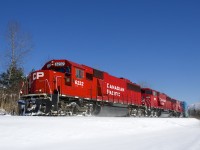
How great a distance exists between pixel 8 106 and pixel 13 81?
31.9 ft

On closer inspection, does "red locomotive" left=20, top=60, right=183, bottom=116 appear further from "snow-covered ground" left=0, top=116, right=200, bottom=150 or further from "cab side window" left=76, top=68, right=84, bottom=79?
"snow-covered ground" left=0, top=116, right=200, bottom=150

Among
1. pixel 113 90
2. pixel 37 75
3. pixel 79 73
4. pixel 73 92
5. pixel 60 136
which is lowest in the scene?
pixel 60 136

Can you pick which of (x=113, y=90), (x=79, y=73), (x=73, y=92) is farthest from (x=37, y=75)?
(x=113, y=90)

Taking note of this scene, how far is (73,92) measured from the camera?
17109 millimetres

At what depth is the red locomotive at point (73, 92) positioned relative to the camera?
1529 cm

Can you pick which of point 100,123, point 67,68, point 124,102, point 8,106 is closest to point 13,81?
point 8,106

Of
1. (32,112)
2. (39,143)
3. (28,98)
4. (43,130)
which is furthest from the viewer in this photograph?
(28,98)

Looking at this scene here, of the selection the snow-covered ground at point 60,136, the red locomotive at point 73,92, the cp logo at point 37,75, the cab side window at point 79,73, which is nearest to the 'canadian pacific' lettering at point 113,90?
the red locomotive at point 73,92

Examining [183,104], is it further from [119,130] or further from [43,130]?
[43,130]

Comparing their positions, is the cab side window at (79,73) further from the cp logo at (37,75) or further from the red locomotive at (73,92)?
the cp logo at (37,75)

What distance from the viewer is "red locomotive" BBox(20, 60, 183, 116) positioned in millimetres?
15289

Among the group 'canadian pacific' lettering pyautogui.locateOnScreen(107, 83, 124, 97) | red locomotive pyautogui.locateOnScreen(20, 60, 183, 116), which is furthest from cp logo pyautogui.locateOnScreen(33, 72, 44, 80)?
'canadian pacific' lettering pyautogui.locateOnScreen(107, 83, 124, 97)

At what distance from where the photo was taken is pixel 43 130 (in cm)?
760

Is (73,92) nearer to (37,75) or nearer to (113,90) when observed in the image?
(37,75)
